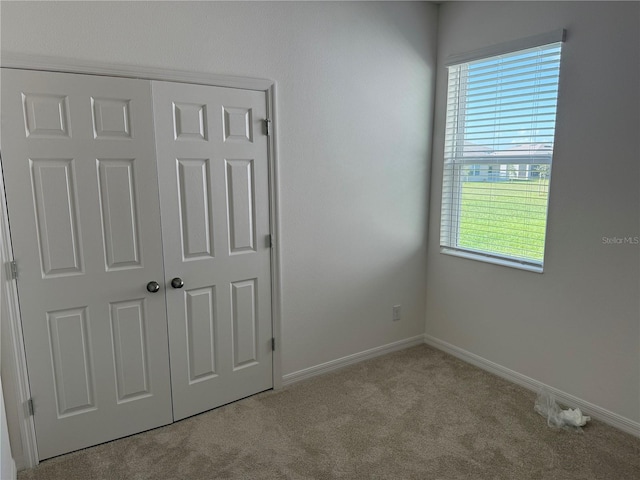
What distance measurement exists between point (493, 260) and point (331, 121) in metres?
1.52

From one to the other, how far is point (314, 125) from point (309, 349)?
1549 mm

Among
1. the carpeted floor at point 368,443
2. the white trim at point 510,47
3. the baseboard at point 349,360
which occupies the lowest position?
the carpeted floor at point 368,443

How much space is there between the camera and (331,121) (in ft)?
9.73

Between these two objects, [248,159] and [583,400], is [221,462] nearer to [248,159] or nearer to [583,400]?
[248,159]

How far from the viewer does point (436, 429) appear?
8.39 ft

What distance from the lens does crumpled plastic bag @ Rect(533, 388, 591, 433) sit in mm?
2568

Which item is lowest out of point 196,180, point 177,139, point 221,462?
point 221,462

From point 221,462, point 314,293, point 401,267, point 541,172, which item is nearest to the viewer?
point 221,462

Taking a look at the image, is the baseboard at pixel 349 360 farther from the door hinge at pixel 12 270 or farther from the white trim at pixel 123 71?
the white trim at pixel 123 71

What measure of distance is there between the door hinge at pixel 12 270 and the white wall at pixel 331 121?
0.99m

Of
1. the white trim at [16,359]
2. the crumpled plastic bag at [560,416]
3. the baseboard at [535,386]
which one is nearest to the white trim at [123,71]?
the white trim at [16,359]

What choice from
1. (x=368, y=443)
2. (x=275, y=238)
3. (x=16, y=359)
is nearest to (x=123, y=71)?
(x=275, y=238)

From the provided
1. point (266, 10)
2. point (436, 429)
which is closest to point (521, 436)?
point (436, 429)

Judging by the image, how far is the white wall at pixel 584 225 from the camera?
2428 mm
